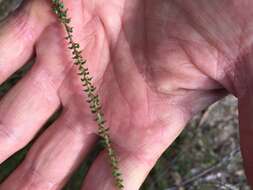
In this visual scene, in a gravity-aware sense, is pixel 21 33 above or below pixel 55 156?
above

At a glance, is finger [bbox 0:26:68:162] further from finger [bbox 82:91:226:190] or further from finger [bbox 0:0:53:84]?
finger [bbox 82:91:226:190]

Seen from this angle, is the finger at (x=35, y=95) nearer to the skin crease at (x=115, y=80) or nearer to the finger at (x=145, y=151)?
the skin crease at (x=115, y=80)

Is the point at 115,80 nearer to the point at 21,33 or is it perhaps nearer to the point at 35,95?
the point at 35,95

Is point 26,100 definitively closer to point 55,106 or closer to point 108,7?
point 55,106

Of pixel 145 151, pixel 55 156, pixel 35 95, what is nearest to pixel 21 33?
pixel 35 95

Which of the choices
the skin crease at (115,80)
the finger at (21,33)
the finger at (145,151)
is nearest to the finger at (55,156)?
the skin crease at (115,80)

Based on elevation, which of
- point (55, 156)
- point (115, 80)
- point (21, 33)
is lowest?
point (55, 156)

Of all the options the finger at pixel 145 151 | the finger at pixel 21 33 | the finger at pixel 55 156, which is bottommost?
the finger at pixel 145 151
